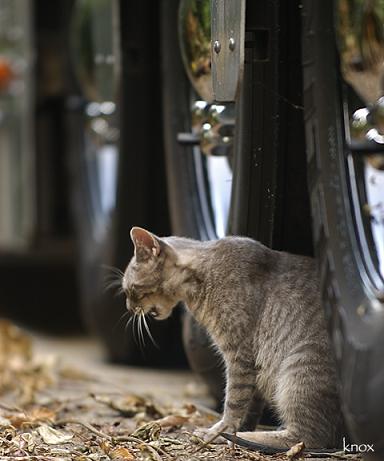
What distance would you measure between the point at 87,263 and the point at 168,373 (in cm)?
56

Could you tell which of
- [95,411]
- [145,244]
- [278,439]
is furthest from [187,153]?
[278,439]

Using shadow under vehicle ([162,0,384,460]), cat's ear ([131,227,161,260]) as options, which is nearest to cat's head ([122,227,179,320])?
cat's ear ([131,227,161,260])

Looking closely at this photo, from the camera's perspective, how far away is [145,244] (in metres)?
2.43

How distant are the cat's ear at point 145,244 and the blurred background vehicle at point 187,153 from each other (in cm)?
18

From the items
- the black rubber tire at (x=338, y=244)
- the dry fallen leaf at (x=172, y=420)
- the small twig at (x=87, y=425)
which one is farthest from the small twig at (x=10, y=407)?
the black rubber tire at (x=338, y=244)

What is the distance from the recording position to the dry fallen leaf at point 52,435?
7.76 ft

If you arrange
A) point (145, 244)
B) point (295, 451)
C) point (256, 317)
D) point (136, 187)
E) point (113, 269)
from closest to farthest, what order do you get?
1. point (295, 451)
2. point (256, 317)
3. point (145, 244)
4. point (113, 269)
5. point (136, 187)

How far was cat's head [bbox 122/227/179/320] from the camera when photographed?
7.96 ft

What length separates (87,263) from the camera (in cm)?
399

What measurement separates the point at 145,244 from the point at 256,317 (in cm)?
29

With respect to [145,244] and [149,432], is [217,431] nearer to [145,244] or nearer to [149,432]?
[149,432]

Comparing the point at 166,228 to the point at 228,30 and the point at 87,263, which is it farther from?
the point at 228,30

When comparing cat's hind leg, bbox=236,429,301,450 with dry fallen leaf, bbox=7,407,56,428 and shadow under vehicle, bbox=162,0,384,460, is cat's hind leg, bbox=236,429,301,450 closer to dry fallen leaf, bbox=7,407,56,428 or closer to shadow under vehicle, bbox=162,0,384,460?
shadow under vehicle, bbox=162,0,384,460

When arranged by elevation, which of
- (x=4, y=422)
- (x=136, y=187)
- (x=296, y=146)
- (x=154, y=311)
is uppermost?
(x=296, y=146)
